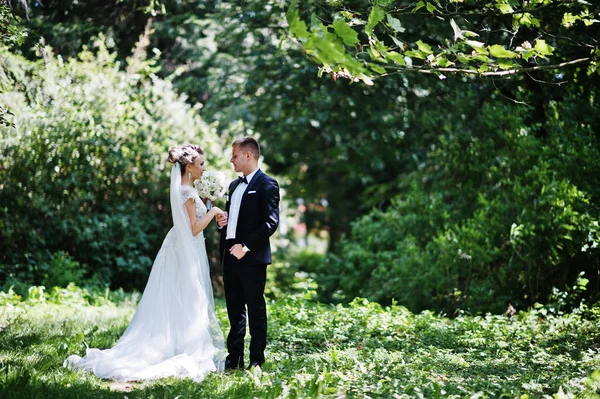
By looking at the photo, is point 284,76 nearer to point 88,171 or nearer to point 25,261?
Result: point 88,171

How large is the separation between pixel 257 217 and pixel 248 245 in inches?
11.6

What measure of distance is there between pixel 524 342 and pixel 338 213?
1495cm

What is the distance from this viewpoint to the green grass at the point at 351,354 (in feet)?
17.4

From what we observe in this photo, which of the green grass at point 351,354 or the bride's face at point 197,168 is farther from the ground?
the bride's face at point 197,168

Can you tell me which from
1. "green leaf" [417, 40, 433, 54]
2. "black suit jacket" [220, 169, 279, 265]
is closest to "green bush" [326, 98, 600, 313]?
"green leaf" [417, 40, 433, 54]

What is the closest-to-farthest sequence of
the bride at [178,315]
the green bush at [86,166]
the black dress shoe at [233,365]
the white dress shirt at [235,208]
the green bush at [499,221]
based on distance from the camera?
the bride at [178,315]
the white dress shirt at [235,208]
the black dress shoe at [233,365]
the green bush at [499,221]
the green bush at [86,166]

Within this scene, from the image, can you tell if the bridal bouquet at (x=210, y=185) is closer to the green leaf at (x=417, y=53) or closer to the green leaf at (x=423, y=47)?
the green leaf at (x=417, y=53)

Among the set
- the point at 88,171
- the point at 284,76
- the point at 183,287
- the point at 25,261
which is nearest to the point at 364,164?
the point at 284,76

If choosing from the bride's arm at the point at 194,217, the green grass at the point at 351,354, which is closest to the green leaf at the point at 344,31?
the bride's arm at the point at 194,217

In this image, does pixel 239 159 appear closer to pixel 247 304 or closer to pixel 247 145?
pixel 247 145

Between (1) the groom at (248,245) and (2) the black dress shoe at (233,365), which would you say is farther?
(2) the black dress shoe at (233,365)

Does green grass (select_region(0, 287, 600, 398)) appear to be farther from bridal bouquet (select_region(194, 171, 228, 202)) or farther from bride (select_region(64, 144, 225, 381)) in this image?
bridal bouquet (select_region(194, 171, 228, 202))

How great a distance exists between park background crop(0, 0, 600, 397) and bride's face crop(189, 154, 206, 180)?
155 centimetres

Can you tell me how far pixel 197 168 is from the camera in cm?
645
